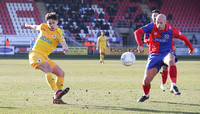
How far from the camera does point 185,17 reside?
4459cm

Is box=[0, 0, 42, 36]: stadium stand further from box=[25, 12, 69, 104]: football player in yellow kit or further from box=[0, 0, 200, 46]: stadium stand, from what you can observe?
box=[25, 12, 69, 104]: football player in yellow kit

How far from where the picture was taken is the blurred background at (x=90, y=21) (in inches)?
1332

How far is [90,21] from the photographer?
3869 centimetres

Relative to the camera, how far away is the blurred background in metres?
33.8

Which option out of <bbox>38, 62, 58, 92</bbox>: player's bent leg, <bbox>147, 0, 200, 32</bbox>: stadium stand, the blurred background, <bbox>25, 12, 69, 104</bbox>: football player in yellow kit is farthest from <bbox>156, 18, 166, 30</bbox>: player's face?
<bbox>147, 0, 200, 32</bbox>: stadium stand

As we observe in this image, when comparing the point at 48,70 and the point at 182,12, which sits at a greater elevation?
the point at 182,12

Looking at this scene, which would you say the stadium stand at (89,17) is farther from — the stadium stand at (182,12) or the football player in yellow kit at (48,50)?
the football player in yellow kit at (48,50)

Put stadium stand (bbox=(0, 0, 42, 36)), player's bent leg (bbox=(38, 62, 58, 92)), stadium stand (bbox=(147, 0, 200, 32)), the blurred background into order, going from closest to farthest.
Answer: player's bent leg (bbox=(38, 62, 58, 92)) < the blurred background < stadium stand (bbox=(0, 0, 42, 36)) < stadium stand (bbox=(147, 0, 200, 32))

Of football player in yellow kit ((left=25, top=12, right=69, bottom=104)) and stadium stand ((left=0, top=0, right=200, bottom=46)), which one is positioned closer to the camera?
football player in yellow kit ((left=25, top=12, right=69, bottom=104))

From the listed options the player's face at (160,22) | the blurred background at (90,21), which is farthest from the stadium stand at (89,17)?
the player's face at (160,22)

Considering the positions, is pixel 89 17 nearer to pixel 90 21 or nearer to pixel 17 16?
pixel 90 21

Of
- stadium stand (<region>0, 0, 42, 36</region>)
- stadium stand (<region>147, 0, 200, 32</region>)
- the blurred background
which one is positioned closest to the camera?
the blurred background

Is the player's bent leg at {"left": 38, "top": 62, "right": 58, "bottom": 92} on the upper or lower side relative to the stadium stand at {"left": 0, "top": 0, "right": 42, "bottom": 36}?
lower

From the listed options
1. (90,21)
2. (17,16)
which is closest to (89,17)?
(90,21)
